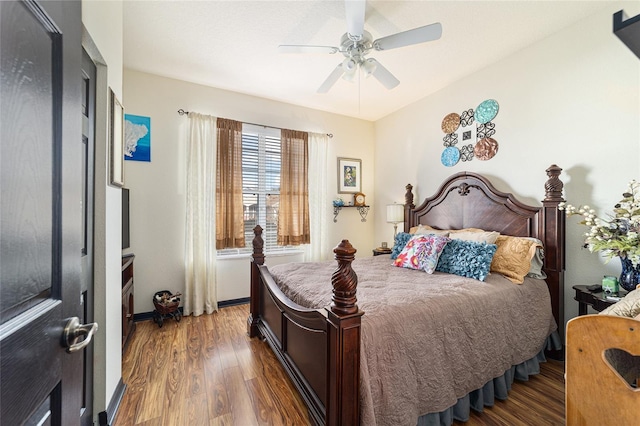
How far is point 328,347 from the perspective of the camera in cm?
135

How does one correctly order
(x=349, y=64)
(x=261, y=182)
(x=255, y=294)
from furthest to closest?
(x=261, y=182), (x=255, y=294), (x=349, y=64)

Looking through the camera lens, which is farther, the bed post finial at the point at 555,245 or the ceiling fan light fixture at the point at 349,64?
the bed post finial at the point at 555,245

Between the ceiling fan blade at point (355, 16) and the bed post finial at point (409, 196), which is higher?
the ceiling fan blade at point (355, 16)

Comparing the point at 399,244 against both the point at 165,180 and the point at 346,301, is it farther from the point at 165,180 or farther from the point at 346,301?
the point at 165,180

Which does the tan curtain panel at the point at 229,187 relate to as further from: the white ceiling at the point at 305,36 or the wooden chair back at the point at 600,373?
the wooden chair back at the point at 600,373

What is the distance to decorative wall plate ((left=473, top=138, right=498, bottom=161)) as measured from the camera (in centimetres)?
289

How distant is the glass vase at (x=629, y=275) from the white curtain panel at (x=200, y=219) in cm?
379

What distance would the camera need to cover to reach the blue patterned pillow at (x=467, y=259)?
7.02 ft

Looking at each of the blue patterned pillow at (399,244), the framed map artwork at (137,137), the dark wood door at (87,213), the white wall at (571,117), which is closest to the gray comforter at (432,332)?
the blue patterned pillow at (399,244)

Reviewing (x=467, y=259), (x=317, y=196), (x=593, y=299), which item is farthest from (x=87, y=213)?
(x=593, y=299)

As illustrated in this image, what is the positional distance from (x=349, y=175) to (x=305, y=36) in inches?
92.1

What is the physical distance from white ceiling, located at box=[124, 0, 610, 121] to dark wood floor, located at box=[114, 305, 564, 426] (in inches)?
112

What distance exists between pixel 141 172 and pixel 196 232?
918 millimetres

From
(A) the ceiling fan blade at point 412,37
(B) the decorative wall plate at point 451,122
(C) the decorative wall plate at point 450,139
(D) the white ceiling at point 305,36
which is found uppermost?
(D) the white ceiling at point 305,36
